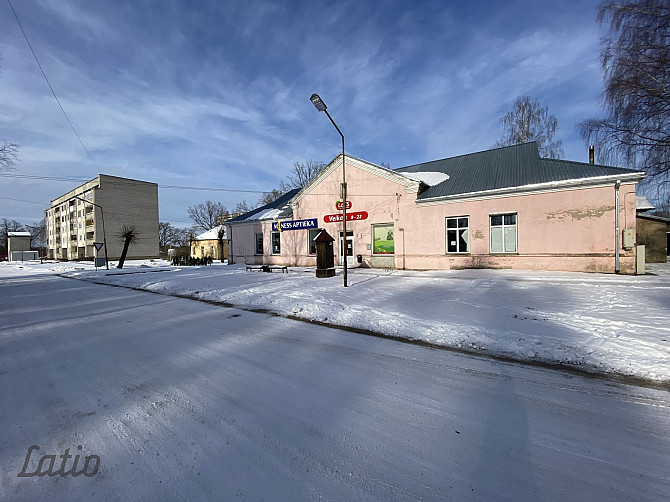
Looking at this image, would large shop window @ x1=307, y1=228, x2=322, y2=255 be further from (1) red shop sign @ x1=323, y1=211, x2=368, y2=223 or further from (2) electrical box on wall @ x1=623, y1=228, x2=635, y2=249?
(2) electrical box on wall @ x1=623, y1=228, x2=635, y2=249

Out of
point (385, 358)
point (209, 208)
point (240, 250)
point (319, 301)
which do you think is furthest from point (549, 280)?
point (209, 208)

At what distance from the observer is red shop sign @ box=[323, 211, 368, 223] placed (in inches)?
734

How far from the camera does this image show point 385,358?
182 inches

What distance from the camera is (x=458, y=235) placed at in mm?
16078

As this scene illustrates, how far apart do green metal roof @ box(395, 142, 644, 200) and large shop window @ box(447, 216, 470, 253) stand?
1.51 metres

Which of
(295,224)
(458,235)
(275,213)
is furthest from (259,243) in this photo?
(458,235)

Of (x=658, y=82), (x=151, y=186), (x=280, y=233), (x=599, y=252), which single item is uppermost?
(x=151, y=186)

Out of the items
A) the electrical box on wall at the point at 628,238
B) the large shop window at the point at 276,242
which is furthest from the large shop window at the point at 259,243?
the electrical box on wall at the point at 628,238

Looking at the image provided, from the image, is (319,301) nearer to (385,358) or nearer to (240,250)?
(385,358)

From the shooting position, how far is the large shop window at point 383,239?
18.0 meters

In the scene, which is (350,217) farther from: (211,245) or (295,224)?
(211,245)

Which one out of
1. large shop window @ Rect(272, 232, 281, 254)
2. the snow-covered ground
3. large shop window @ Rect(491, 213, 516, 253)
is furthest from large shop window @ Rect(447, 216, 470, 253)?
large shop window @ Rect(272, 232, 281, 254)

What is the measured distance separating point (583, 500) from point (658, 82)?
1777 cm

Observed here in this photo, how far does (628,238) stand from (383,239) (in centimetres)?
1112
